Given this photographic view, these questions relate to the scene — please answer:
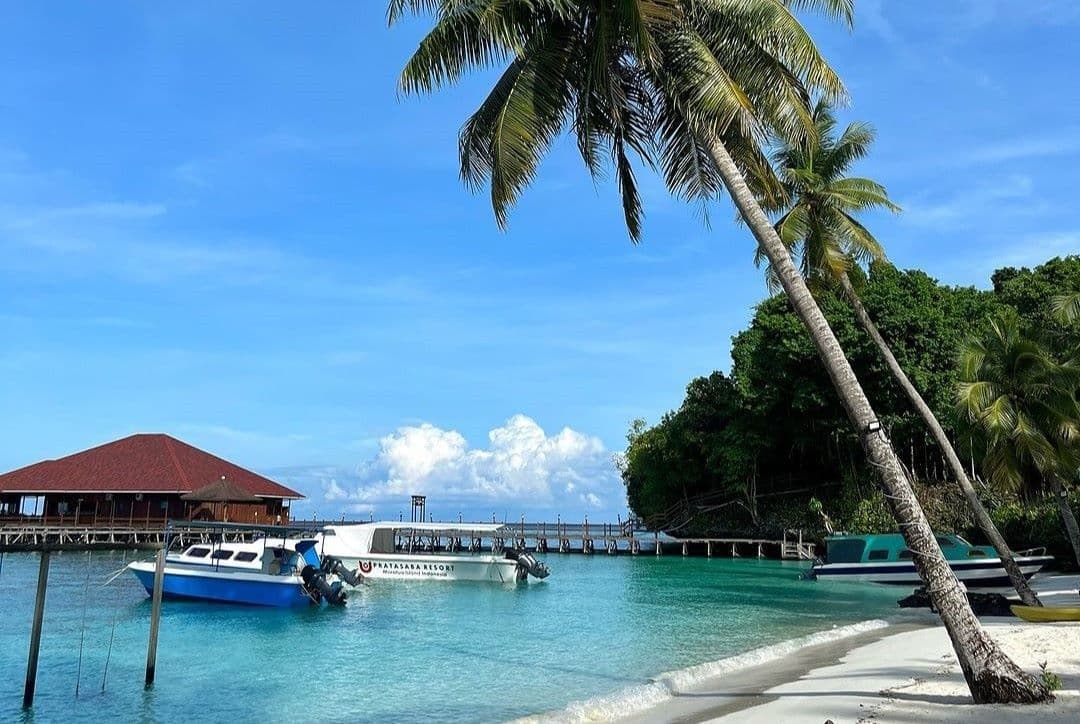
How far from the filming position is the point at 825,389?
4225cm

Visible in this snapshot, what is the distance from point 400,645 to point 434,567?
16912mm

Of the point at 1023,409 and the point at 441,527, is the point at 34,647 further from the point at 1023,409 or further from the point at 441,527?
the point at 1023,409

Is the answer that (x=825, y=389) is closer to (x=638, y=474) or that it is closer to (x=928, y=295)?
Answer: (x=928, y=295)

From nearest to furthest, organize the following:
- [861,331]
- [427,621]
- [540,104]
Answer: [540,104] < [427,621] < [861,331]

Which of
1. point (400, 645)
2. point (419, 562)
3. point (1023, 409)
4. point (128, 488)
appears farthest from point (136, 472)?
point (1023, 409)

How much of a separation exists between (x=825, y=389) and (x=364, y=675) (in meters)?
31.6

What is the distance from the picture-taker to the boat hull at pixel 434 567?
36.7 meters

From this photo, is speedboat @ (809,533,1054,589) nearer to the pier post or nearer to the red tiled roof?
the pier post

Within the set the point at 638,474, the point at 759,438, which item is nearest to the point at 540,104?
the point at 759,438

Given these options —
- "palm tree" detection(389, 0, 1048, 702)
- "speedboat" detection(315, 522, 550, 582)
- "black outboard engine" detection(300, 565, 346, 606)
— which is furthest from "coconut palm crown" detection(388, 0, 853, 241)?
"speedboat" detection(315, 522, 550, 582)

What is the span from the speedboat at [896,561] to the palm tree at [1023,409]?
14.9 ft

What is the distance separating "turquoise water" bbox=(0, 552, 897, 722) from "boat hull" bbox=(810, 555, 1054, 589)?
3.81 ft

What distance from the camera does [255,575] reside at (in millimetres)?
27203

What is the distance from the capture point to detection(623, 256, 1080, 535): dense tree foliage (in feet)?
131
